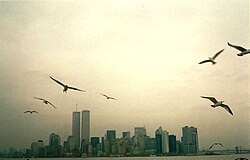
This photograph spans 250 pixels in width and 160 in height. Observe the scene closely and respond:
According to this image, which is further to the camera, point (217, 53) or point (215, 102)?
point (217, 53)

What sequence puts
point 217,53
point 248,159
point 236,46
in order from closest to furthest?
point 236,46 → point 217,53 → point 248,159

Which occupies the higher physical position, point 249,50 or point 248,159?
point 249,50

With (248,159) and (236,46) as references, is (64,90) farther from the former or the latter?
(248,159)

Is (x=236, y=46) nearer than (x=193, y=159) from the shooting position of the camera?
Yes

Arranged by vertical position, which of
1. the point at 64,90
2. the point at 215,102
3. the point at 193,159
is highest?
the point at 64,90

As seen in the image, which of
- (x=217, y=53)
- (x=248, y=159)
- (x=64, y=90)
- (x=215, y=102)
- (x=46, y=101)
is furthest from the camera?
(x=248, y=159)

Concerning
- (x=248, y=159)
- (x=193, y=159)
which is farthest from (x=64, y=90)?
(x=193, y=159)

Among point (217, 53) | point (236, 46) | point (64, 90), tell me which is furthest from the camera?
point (64, 90)

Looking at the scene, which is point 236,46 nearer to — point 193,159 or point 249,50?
point 249,50

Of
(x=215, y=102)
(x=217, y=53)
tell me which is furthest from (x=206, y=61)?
(x=215, y=102)
